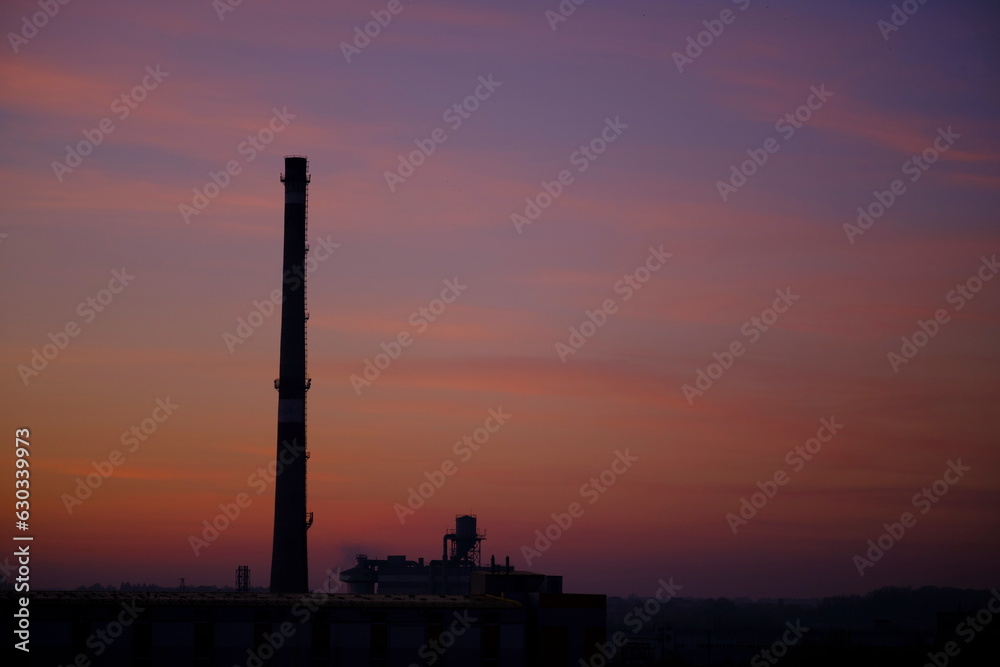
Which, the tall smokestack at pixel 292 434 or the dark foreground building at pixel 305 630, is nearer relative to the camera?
the dark foreground building at pixel 305 630

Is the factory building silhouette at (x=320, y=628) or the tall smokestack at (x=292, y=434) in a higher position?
the tall smokestack at (x=292, y=434)

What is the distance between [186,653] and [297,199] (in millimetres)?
36116

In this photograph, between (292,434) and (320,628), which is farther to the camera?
(292,434)

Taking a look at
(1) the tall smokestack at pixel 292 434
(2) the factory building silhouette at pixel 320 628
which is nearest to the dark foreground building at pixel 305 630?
(2) the factory building silhouette at pixel 320 628

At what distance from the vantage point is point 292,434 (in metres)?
76.0

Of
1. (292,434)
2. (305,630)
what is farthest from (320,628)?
(292,434)

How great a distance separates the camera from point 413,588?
424 feet

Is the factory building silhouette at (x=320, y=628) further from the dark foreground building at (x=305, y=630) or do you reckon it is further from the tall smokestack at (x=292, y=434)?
the tall smokestack at (x=292, y=434)

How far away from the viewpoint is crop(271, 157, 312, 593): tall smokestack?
75125 mm

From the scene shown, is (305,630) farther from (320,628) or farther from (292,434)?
(292,434)

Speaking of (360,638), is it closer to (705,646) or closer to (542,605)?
(542,605)

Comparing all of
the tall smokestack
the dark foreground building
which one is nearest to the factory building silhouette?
the dark foreground building

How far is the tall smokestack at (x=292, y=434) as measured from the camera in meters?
75.1

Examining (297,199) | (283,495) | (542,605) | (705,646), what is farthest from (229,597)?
(705,646)
